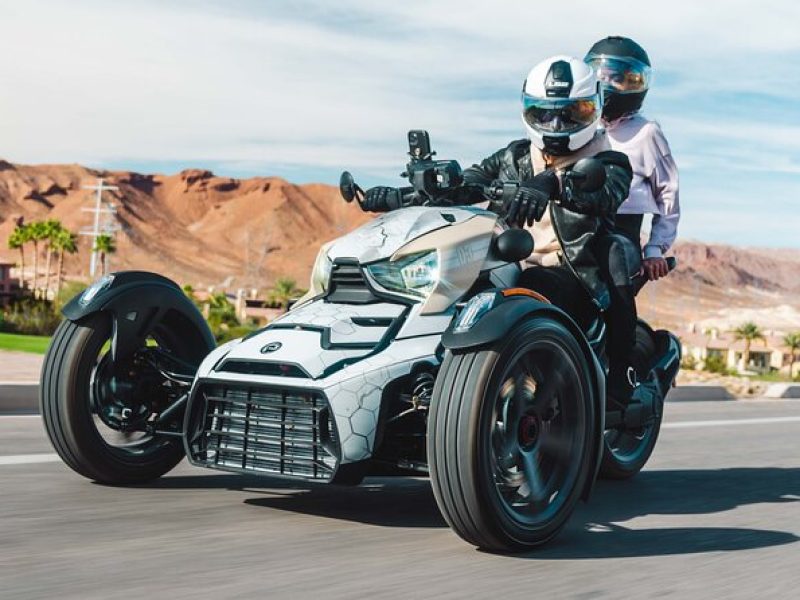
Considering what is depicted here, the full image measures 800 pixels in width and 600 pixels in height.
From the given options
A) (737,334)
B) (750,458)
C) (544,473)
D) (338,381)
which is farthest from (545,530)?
(737,334)

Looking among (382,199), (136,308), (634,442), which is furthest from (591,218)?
(136,308)

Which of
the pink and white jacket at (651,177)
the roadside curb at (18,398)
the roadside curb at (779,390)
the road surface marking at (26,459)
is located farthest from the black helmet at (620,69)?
the roadside curb at (779,390)

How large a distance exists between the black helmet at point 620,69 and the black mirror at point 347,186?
177 cm

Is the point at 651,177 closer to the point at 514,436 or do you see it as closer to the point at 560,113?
the point at 560,113

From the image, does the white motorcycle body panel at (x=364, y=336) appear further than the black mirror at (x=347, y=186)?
No

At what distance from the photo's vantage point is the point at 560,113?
249 inches

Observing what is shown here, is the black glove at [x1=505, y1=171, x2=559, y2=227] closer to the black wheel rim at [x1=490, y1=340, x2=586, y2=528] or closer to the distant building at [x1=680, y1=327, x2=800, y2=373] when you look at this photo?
the black wheel rim at [x1=490, y1=340, x2=586, y2=528]

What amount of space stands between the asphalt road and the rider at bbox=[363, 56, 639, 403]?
0.99m

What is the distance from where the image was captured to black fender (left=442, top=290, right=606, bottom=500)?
16.8 feet

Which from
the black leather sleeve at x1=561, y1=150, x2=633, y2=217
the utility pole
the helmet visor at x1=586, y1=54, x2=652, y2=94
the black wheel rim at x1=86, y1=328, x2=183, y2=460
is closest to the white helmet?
the black leather sleeve at x1=561, y1=150, x2=633, y2=217

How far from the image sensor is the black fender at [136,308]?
20.3ft

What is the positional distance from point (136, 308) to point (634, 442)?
3251mm

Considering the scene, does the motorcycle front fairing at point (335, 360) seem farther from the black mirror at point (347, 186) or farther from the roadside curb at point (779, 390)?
the roadside curb at point (779, 390)

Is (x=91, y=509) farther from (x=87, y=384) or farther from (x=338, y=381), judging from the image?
(x=338, y=381)
